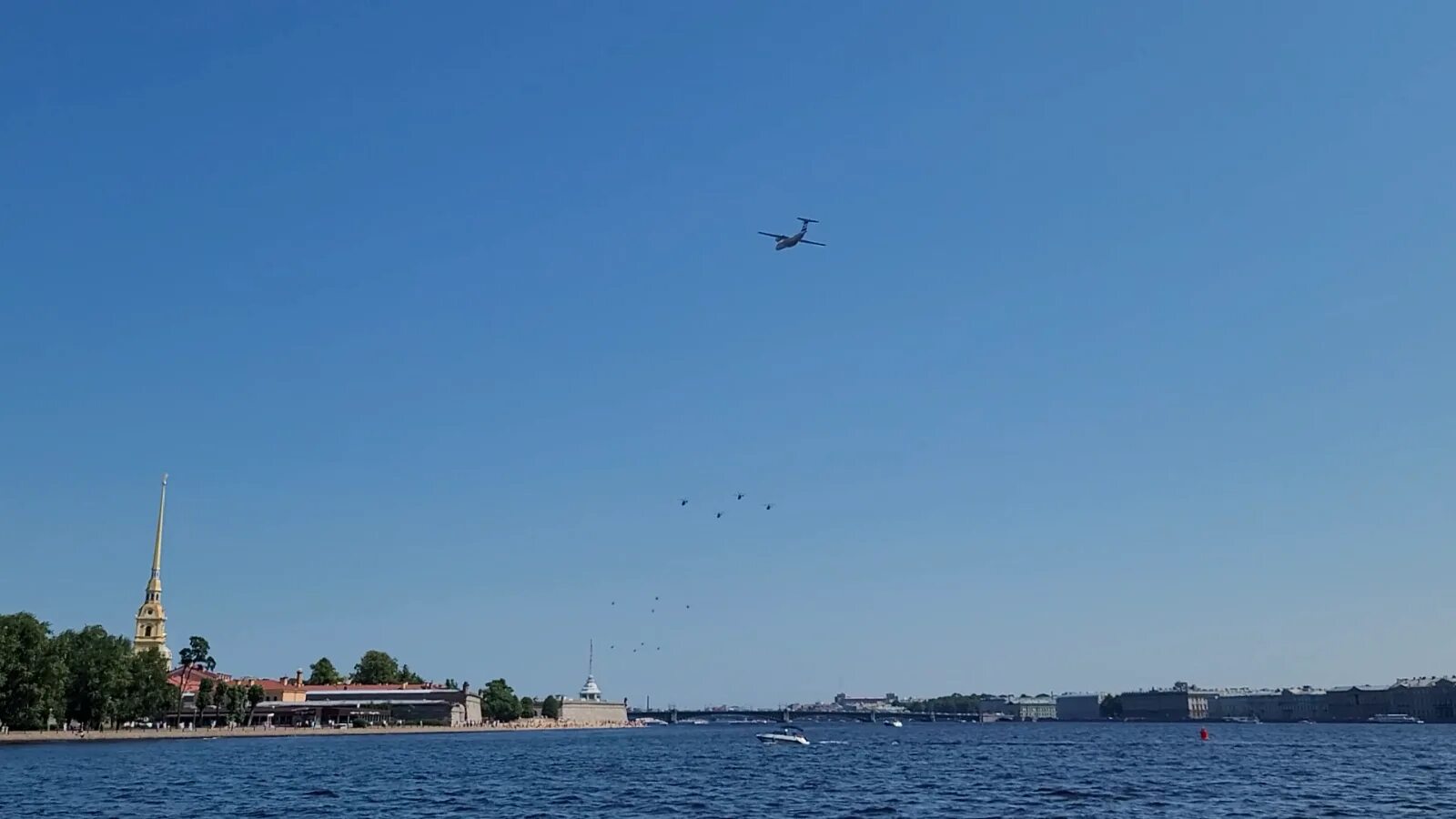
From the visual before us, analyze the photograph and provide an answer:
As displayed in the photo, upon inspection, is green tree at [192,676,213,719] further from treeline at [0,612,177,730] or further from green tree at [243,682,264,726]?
treeline at [0,612,177,730]

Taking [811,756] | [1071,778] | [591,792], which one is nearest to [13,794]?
[591,792]

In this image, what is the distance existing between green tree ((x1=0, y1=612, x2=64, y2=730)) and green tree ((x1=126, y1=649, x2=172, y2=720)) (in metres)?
14.5

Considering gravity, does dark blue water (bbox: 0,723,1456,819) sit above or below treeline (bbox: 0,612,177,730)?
below

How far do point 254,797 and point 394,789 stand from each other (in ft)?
23.4

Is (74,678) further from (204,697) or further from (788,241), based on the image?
(788,241)

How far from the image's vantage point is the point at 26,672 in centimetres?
9525

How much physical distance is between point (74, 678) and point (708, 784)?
72264 mm

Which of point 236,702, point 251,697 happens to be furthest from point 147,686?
point 251,697

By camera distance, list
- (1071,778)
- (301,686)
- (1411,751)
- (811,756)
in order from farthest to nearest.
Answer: (301,686) < (1411,751) < (811,756) < (1071,778)

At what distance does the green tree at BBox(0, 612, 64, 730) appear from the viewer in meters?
94.7

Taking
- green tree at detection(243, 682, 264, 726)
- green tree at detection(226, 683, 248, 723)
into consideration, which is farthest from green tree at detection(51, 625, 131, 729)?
green tree at detection(243, 682, 264, 726)

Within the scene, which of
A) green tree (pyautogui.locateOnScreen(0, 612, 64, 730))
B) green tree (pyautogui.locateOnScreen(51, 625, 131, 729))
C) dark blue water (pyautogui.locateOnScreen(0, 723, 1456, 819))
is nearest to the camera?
dark blue water (pyautogui.locateOnScreen(0, 723, 1456, 819))

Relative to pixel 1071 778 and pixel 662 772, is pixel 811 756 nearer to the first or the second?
pixel 662 772

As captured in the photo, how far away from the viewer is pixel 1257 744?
12231 cm
